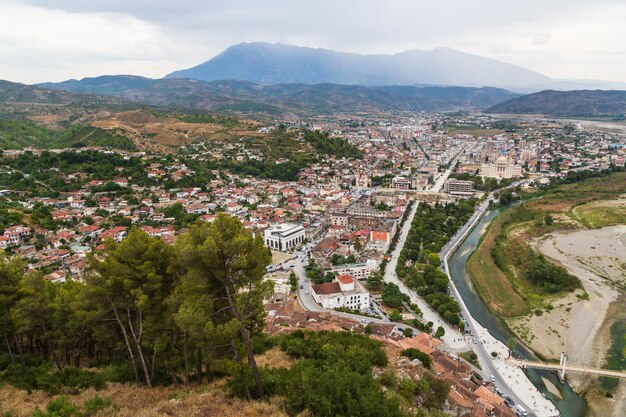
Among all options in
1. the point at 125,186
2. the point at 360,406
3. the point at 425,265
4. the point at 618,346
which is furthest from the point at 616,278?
the point at 125,186

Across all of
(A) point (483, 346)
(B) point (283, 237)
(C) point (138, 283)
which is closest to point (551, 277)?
(A) point (483, 346)

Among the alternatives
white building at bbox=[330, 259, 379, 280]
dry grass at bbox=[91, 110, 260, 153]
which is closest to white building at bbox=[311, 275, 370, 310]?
white building at bbox=[330, 259, 379, 280]

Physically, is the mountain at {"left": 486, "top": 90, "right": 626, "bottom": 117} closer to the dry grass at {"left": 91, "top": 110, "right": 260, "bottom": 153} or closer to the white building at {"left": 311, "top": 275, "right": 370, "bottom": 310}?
the dry grass at {"left": 91, "top": 110, "right": 260, "bottom": 153}

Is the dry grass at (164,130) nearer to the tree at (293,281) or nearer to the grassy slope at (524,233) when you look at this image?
the tree at (293,281)

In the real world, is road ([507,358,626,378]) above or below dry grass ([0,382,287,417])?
below

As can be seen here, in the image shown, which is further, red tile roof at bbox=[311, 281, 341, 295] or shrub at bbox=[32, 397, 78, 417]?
red tile roof at bbox=[311, 281, 341, 295]

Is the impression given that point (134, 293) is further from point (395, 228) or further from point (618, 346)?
point (395, 228)

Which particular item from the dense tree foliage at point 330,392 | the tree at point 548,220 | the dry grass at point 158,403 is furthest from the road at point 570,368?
the tree at point 548,220
